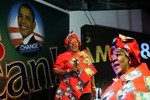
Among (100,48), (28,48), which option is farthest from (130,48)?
(100,48)

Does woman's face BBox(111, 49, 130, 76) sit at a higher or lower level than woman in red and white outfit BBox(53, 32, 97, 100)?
higher

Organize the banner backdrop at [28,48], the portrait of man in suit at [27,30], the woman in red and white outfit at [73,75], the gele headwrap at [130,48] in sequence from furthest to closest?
the portrait of man in suit at [27,30] → the banner backdrop at [28,48] → the woman in red and white outfit at [73,75] → the gele headwrap at [130,48]

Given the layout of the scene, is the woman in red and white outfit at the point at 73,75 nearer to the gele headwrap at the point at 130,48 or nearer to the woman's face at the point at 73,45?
the woman's face at the point at 73,45

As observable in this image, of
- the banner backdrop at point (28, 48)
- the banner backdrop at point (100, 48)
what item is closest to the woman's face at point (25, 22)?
the banner backdrop at point (28, 48)

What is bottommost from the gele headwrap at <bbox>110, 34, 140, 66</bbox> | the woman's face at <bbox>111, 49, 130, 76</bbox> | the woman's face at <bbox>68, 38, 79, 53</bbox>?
the woman's face at <bbox>68, 38, 79, 53</bbox>

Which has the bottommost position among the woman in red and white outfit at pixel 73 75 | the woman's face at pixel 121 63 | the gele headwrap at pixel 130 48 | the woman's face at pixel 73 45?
the woman in red and white outfit at pixel 73 75

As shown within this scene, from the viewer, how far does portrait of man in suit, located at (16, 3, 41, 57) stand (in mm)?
4215

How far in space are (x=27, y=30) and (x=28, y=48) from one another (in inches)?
9.4

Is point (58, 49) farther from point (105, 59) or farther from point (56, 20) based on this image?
point (105, 59)

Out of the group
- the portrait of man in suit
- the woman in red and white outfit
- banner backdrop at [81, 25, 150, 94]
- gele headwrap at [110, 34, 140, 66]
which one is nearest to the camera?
gele headwrap at [110, 34, 140, 66]

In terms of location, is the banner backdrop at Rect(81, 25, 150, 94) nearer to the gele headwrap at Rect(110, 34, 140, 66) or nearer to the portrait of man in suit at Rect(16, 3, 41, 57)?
the portrait of man in suit at Rect(16, 3, 41, 57)

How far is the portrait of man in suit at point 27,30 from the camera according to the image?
13.8 feet

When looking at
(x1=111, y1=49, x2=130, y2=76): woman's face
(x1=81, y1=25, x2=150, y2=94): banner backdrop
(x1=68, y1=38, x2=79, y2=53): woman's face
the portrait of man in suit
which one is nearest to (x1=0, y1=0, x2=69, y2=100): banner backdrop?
the portrait of man in suit

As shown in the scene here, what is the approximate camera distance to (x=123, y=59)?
1.95 metres
